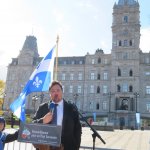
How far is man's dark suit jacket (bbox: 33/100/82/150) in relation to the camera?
434cm

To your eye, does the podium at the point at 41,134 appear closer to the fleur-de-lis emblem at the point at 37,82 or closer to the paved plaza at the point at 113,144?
the fleur-de-lis emblem at the point at 37,82

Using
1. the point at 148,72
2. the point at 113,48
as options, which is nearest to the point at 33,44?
the point at 113,48

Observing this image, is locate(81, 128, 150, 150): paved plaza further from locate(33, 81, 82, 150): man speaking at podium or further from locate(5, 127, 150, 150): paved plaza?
locate(33, 81, 82, 150): man speaking at podium

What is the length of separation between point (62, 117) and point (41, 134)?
0.52 meters

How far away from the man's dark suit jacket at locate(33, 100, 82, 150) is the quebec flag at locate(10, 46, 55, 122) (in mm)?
3375

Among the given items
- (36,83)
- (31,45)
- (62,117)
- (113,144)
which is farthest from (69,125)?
(31,45)

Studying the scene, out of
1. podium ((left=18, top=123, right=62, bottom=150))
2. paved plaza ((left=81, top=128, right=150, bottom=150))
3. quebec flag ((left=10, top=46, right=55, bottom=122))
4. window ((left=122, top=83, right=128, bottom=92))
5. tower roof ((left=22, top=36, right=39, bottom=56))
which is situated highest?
tower roof ((left=22, top=36, right=39, bottom=56))

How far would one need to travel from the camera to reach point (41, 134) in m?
4.00

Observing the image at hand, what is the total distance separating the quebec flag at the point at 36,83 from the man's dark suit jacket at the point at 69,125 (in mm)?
3375

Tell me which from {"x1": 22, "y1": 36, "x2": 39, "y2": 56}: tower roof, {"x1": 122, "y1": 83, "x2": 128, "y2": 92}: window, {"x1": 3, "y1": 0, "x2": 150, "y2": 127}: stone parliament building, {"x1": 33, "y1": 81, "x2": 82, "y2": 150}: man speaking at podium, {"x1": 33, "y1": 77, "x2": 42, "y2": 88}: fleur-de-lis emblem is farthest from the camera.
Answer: {"x1": 22, "y1": 36, "x2": 39, "y2": 56}: tower roof

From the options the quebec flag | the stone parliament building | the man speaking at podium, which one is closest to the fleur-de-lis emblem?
the quebec flag

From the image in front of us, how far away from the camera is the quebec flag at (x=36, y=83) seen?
809 cm

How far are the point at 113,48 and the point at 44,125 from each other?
64675 mm

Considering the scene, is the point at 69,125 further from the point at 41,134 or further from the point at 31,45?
the point at 31,45
